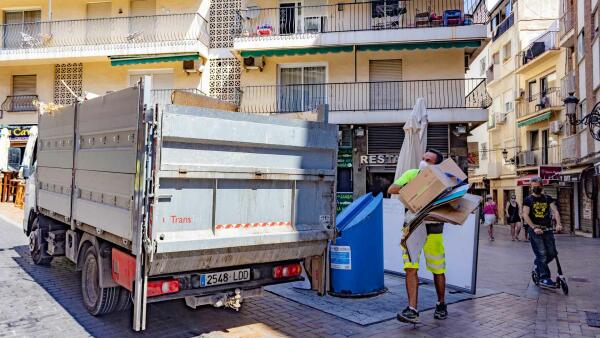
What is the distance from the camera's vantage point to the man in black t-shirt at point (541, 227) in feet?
25.0

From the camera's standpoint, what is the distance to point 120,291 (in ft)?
18.1

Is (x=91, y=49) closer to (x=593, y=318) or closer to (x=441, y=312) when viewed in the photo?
(x=441, y=312)

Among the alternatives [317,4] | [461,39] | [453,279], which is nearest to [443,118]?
[461,39]

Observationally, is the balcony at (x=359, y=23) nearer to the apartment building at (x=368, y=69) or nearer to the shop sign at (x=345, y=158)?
the apartment building at (x=368, y=69)

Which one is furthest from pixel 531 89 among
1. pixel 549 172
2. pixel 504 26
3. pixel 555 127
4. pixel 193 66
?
pixel 193 66

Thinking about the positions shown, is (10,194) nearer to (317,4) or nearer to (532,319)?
(317,4)

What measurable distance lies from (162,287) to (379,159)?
13835mm

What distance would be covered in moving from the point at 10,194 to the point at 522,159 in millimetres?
27868

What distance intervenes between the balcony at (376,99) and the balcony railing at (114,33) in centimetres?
343

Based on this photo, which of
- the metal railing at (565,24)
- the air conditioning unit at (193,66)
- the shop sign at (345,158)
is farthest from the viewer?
the metal railing at (565,24)

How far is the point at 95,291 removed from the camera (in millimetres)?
A: 5500

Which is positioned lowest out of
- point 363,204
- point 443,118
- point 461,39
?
point 363,204

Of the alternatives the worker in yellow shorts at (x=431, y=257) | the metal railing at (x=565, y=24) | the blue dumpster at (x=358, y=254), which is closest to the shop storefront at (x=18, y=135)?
the blue dumpster at (x=358, y=254)

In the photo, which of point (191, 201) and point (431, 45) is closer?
point (191, 201)
